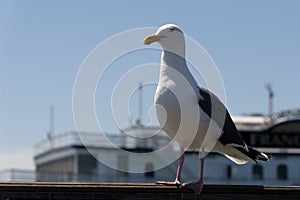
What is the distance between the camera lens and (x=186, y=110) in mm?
10516

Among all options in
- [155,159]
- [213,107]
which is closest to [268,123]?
[155,159]

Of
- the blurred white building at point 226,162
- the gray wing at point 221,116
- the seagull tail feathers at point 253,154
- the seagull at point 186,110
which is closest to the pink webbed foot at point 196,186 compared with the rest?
the seagull at point 186,110

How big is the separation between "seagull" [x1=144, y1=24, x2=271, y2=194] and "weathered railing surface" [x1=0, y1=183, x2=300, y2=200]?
186 millimetres

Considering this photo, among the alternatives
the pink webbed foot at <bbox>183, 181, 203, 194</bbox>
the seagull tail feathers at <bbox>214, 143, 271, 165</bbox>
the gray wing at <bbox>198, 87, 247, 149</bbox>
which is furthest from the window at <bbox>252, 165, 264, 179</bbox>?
the pink webbed foot at <bbox>183, 181, 203, 194</bbox>

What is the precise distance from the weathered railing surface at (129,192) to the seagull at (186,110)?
186 millimetres

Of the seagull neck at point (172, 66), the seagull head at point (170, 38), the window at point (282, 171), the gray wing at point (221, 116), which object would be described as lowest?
the window at point (282, 171)

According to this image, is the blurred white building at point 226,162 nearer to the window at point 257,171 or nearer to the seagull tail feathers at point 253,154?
the window at point 257,171

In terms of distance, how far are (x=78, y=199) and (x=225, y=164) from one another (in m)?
60.7

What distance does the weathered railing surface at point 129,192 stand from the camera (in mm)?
9477

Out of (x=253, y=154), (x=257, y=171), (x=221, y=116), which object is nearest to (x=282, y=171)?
(x=257, y=171)

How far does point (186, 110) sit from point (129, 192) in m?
1.29

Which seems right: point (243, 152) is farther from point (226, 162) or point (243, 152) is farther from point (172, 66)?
point (226, 162)

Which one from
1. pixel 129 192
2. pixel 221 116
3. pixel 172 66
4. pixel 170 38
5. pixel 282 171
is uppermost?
pixel 170 38

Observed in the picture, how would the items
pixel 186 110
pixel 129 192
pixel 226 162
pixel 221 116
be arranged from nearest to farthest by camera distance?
pixel 129 192 < pixel 186 110 < pixel 221 116 < pixel 226 162
